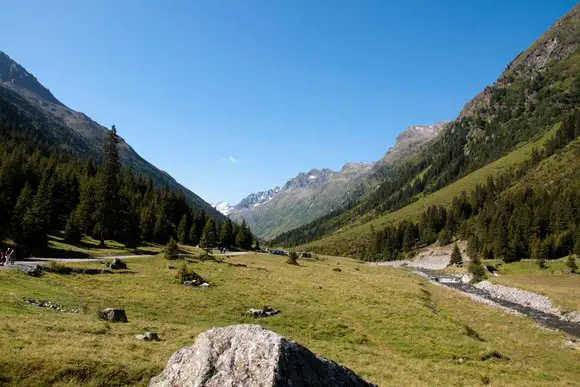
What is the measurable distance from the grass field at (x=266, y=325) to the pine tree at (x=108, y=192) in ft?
88.0

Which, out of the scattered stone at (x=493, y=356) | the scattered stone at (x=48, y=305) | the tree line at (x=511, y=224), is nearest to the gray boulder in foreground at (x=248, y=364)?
the scattered stone at (x=48, y=305)

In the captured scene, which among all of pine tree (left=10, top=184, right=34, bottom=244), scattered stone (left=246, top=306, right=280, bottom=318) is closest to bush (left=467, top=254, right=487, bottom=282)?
scattered stone (left=246, top=306, right=280, bottom=318)

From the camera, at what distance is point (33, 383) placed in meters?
12.4

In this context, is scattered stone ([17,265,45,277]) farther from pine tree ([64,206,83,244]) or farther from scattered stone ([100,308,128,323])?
pine tree ([64,206,83,244])

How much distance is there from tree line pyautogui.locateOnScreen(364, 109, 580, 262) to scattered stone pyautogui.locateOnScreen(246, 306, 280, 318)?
9820 cm

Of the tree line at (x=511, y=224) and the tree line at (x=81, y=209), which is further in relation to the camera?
the tree line at (x=511, y=224)

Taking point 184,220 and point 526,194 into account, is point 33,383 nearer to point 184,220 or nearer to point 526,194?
point 184,220

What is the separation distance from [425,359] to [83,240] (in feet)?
236

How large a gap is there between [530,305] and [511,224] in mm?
72700

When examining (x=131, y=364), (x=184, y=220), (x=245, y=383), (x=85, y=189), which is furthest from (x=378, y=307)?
(x=184, y=220)

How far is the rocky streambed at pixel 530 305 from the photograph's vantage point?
4647 centimetres

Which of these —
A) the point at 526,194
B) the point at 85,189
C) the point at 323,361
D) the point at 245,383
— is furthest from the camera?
the point at 526,194

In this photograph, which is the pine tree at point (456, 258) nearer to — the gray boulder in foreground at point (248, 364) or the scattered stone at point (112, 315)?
the scattered stone at point (112, 315)

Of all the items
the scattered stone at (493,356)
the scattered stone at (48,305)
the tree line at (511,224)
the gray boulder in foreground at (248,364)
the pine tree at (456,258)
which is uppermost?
the tree line at (511,224)
